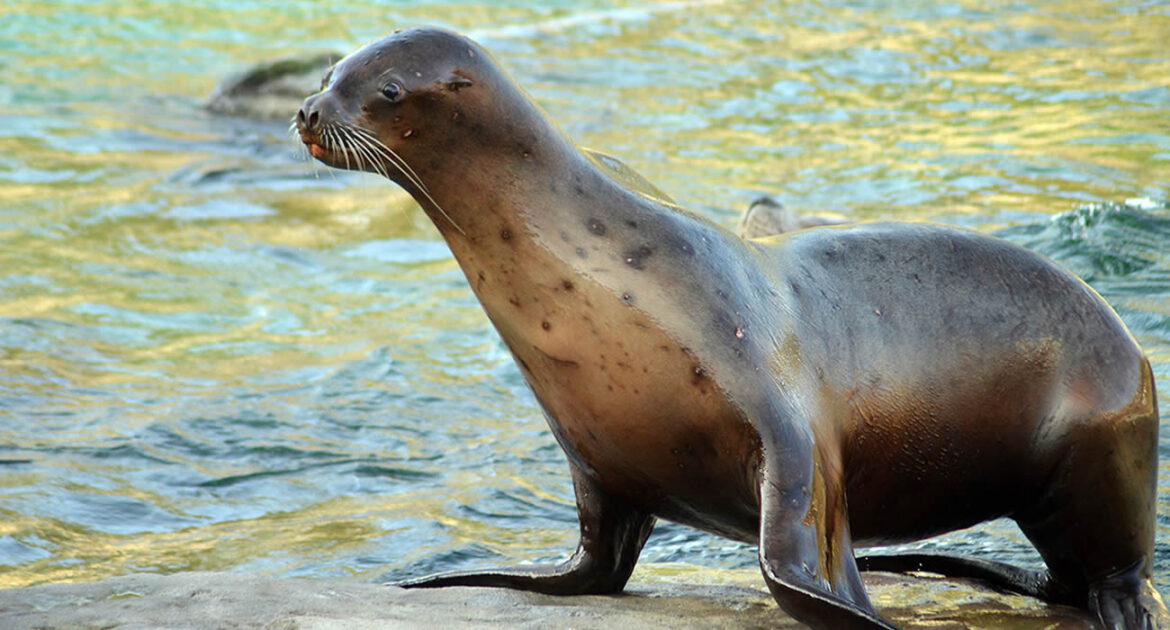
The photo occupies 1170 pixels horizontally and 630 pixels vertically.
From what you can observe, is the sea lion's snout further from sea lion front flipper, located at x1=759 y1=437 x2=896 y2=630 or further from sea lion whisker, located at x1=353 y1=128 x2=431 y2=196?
sea lion front flipper, located at x1=759 y1=437 x2=896 y2=630

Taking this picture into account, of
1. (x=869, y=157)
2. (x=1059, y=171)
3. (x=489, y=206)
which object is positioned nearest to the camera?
(x=489, y=206)

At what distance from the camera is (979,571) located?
410 cm

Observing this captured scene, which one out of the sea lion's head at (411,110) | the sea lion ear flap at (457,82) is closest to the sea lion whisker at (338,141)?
the sea lion's head at (411,110)

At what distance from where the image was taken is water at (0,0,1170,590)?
18.3 feet

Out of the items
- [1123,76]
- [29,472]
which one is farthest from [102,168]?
[1123,76]

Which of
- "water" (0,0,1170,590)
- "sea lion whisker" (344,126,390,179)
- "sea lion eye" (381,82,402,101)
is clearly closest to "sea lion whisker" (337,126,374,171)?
"sea lion whisker" (344,126,390,179)

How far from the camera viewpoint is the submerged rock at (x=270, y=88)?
13094mm

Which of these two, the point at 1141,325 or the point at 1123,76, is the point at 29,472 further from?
the point at 1123,76

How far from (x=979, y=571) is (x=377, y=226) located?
6.40 metres

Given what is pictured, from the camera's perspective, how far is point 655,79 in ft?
45.5

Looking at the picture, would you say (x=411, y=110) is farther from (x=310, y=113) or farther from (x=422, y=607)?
(x=422, y=607)

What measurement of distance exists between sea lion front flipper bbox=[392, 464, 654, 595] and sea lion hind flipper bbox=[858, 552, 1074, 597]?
2.29 ft

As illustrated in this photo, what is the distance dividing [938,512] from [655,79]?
1043cm

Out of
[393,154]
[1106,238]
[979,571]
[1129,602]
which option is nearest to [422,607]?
[393,154]
